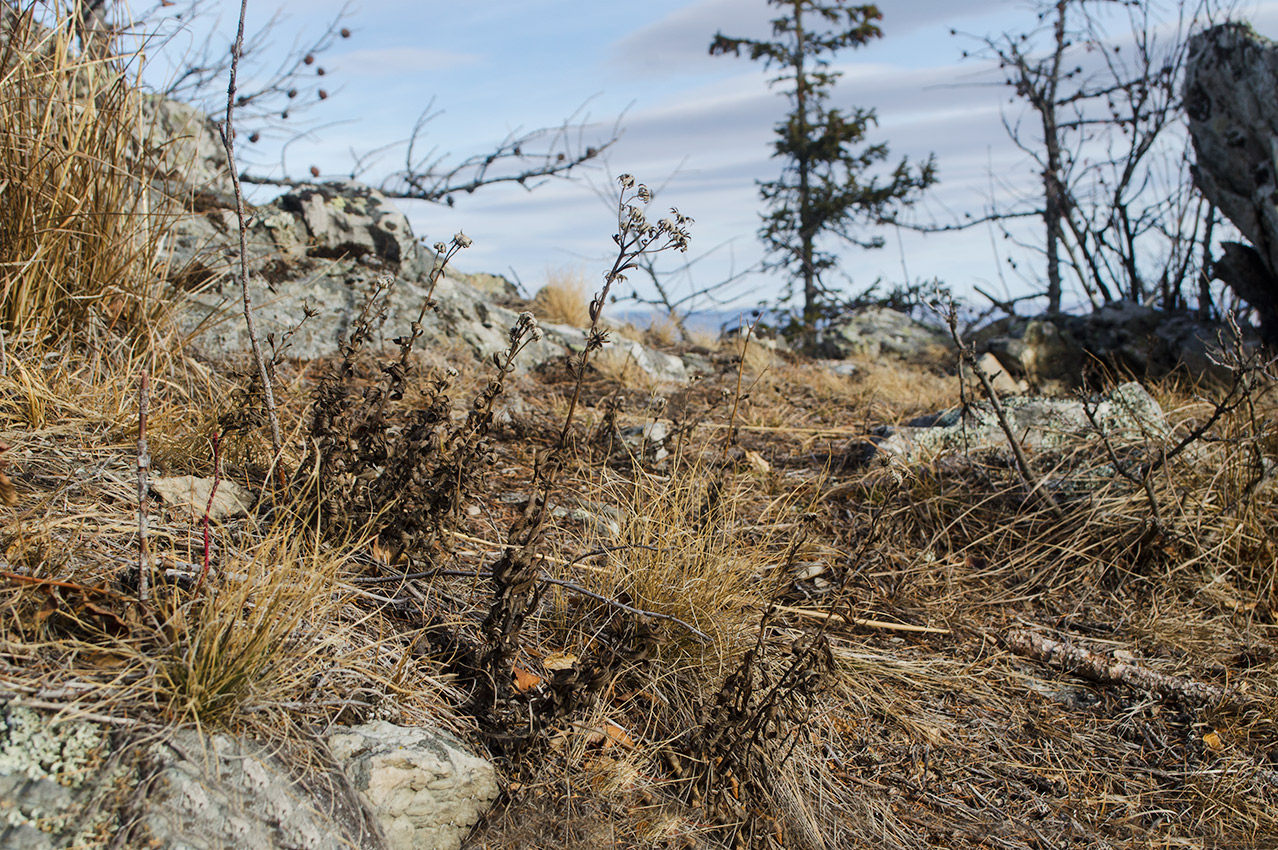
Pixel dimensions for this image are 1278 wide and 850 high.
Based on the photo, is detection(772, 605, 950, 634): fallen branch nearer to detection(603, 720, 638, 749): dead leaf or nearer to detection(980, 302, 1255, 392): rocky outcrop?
detection(603, 720, 638, 749): dead leaf

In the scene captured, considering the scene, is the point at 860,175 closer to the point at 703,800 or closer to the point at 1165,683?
the point at 1165,683

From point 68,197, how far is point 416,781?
2.41 meters

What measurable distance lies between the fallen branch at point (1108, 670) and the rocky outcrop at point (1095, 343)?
398 cm

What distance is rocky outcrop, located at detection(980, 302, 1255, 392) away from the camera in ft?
21.4

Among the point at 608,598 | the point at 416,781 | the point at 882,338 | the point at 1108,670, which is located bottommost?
the point at 1108,670

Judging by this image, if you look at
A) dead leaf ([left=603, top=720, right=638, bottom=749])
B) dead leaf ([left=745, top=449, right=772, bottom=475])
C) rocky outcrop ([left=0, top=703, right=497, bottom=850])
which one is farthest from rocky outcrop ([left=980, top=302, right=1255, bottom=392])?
rocky outcrop ([left=0, top=703, right=497, bottom=850])

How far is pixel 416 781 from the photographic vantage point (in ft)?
5.55

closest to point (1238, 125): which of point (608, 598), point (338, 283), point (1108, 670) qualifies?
point (1108, 670)

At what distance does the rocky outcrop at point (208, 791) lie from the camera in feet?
4.22

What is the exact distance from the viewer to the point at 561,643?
2.29 metres

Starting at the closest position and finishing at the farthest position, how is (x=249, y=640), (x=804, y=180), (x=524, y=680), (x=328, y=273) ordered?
1. (x=249, y=640)
2. (x=524, y=680)
3. (x=328, y=273)
4. (x=804, y=180)

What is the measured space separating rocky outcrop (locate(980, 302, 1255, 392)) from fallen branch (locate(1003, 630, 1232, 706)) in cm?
398

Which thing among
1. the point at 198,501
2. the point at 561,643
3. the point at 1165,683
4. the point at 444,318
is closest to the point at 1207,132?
the point at 1165,683

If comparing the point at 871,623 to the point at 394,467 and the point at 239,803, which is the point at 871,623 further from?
the point at 239,803
